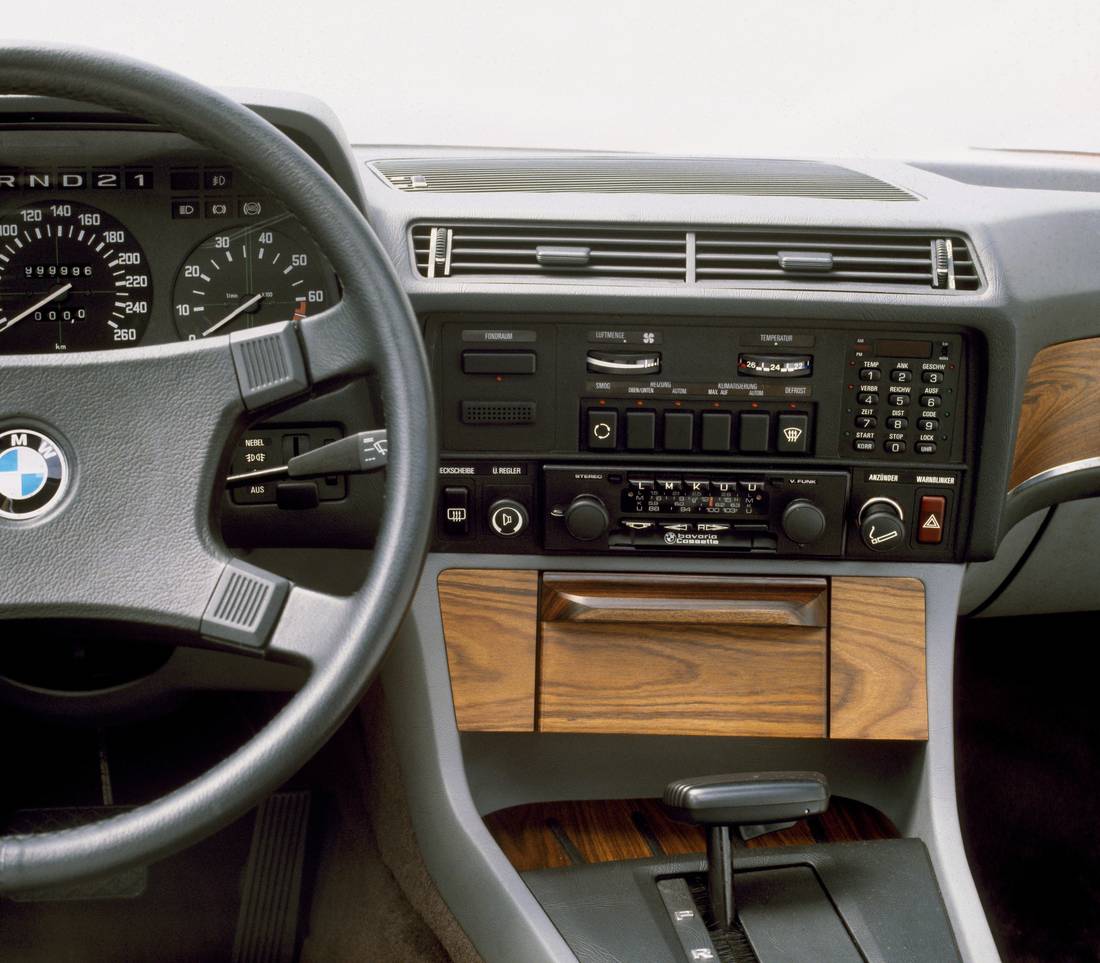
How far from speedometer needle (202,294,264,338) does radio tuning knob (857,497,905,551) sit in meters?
0.76

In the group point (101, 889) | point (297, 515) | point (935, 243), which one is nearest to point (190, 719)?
point (101, 889)

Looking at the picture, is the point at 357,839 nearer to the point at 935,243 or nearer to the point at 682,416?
the point at 682,416

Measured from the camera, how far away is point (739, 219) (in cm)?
126

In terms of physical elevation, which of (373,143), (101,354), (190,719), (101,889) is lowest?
(101,889)

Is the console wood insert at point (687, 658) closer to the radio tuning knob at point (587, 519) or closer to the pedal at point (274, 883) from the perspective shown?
the radio tuning knob at point (587, 519)

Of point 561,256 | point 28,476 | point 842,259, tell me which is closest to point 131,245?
point 28,476

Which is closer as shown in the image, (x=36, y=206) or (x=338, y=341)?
(x=338, y=341)

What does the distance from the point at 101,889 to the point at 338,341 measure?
3.78 ft

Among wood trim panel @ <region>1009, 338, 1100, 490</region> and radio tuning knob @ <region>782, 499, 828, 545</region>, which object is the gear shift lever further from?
wood trim panel @ <region>1009, 338, 1100, 490</region>

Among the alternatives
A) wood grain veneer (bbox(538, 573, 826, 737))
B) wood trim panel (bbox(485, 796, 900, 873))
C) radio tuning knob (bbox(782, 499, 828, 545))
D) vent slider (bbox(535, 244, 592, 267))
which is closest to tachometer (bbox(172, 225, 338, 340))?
vent slider (bbox(535, 244, 592, 267))

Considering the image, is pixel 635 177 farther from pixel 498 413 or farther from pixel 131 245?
pixel 131 245

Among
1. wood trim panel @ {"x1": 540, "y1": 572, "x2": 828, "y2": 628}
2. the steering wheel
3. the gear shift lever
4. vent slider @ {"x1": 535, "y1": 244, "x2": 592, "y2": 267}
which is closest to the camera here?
the steering wheel

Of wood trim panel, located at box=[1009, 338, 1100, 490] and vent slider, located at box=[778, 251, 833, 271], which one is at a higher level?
vent slider, located at box=[778, 251, 833, 271]

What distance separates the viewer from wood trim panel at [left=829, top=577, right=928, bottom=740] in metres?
1.35
